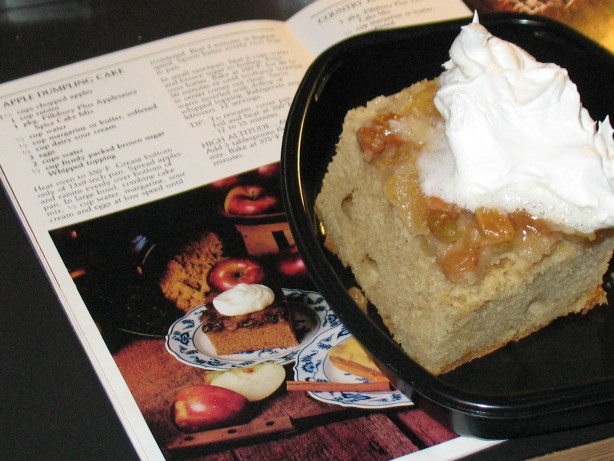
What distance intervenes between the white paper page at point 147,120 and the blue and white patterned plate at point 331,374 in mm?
368

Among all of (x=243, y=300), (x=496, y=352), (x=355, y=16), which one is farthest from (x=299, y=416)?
(x=355, y=16)

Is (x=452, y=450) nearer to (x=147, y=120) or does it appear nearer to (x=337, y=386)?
(x=337, y=386)

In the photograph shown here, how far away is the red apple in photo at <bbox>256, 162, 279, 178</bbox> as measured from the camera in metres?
1.29

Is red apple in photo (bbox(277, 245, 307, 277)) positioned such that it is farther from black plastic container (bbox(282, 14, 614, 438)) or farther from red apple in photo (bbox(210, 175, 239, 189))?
red apple in photo (bbox(210, 175, 239, 189))

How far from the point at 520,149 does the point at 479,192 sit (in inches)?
3.1

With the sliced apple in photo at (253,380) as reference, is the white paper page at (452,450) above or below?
below

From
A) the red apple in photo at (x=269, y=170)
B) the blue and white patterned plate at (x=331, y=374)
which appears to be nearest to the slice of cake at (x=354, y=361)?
the blue and white patterned plate at (x=331, y=374)

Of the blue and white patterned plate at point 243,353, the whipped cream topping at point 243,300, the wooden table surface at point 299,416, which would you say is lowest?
the wooden table surface at point 299,416

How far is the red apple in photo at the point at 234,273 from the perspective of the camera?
1.15m

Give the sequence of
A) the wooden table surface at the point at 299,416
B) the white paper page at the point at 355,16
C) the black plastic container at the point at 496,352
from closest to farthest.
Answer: the black plastic container at the point at 496,352 → the wooden table surface at the point at 299,416 → the white paper page at the point at 355,16

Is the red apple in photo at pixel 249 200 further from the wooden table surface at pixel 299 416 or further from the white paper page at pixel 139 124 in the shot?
the wooden table surface at pixel 299 416

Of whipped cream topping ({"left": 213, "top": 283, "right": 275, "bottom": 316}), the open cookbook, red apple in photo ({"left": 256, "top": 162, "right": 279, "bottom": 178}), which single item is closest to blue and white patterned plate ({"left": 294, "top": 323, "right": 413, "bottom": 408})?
the open cookbook

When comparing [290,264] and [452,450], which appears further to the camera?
[290,264]

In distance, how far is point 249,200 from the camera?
1255 millimetres
